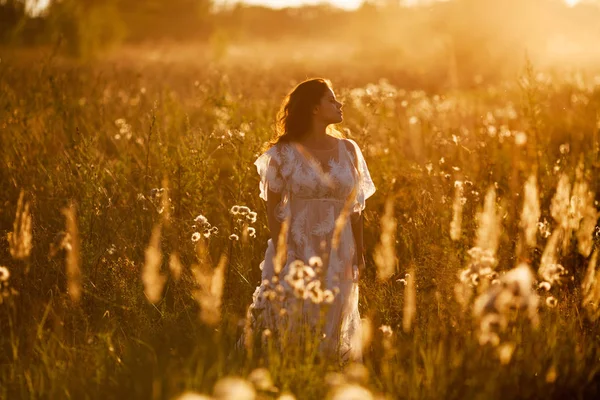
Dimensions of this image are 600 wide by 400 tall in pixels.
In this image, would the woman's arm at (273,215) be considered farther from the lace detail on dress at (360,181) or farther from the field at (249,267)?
the lace detail on dress at (360,181)

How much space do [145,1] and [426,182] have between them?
67.4 m

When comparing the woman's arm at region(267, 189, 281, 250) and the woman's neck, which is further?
the woman's neck

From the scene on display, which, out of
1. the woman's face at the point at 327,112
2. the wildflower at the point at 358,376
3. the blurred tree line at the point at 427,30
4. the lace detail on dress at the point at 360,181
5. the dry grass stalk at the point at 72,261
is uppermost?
the blurred tree line at the point at 427,30

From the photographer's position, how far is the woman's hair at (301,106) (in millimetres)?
4469

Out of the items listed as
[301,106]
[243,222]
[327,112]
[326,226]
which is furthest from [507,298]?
[243,222]

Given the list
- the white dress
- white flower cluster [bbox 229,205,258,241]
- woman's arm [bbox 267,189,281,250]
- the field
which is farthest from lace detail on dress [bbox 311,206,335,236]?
white flower cluster [bbox 229,205,258,241]

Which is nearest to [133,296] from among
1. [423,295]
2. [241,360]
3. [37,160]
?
[241,360]

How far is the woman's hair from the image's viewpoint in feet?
14.7

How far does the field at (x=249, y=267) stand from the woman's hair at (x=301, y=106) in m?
0.81

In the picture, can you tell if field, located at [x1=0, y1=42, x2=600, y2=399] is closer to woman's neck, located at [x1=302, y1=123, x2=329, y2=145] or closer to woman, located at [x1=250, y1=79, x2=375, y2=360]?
woman, located at [x1=250, y1=79, x2=375, y2=360]

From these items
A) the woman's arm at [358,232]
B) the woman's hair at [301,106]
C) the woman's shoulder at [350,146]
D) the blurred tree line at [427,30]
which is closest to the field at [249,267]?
the woman's arm at [358,232]

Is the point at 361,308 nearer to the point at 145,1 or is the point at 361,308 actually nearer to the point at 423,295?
the point at 423,295

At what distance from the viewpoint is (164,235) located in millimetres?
5594

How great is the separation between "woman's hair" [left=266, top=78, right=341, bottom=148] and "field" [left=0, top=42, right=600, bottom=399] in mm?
810
